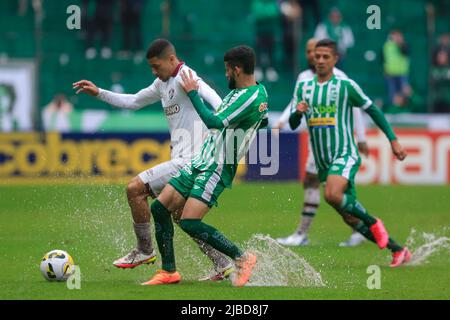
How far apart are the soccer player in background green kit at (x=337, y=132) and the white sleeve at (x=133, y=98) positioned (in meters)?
1.67

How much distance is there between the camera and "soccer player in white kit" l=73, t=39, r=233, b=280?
1012cm

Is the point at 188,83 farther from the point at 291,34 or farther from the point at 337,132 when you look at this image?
the point at 291,34

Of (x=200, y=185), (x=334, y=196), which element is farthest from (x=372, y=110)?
(x=200, y=185)

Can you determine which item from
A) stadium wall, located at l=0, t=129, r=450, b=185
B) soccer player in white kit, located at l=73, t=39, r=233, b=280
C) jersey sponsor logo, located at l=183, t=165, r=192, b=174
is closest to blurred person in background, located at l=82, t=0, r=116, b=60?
stadium wall, located at l=0, t=129, r=450, b=185

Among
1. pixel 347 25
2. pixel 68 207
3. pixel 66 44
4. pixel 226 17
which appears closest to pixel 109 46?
pixel 66 44

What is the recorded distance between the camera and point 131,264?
1038 cm

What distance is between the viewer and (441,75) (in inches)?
969

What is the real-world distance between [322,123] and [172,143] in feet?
7.27

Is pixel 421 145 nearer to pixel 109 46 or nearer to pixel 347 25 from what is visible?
pixel 347 25

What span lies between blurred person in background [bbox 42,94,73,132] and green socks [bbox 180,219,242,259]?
12871 millimetres

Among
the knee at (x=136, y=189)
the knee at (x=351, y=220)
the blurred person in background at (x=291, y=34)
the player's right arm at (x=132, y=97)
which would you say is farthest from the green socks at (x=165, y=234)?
the blurred person in background at (x=291, y=34)

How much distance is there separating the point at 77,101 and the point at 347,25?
664 cm

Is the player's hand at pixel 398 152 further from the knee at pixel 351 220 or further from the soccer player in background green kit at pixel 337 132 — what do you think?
the knee at pixel 351 220

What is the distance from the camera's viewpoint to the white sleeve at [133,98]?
1062 cm
